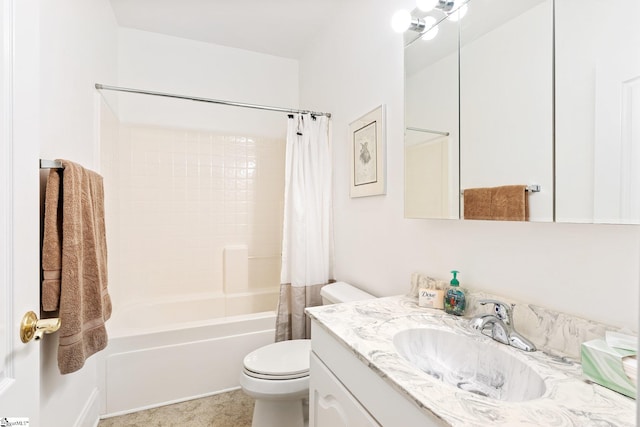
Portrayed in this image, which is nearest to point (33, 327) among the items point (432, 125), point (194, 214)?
point (432, 125)

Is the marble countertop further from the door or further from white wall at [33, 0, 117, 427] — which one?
white wall at [33, 0, 117, 427]

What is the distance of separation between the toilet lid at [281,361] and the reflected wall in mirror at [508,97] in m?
1.13

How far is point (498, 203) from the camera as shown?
Result: 99 centimetres

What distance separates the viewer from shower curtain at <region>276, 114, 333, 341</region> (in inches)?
79.4

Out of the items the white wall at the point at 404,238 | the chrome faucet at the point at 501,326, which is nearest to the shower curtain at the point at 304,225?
the white wall at the point at 404,238

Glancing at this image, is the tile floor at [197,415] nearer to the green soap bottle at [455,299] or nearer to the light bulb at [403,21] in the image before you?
the green soap bottle at [455,299]

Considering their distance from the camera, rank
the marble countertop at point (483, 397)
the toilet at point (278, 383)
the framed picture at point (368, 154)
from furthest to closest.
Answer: the framed picture at point (368, 154), the toilet at point (278, 383), the marble countertop at point (483, 397)

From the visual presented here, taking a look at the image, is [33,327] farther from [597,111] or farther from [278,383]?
[597,111]

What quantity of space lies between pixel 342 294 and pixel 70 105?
1651 mm

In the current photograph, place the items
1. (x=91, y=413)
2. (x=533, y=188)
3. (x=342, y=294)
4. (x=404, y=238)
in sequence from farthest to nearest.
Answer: (x=342, y=294) → (x=91, y=413) → (x=404, y=238) → (x=533, y=188)

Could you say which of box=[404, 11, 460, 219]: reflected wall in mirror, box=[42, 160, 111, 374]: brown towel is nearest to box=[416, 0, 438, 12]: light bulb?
box=[404, 11, 460, 219]: reflected wall in mirror

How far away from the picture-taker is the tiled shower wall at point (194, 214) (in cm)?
240

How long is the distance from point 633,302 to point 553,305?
186mm

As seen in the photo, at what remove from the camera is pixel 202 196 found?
263 cm
